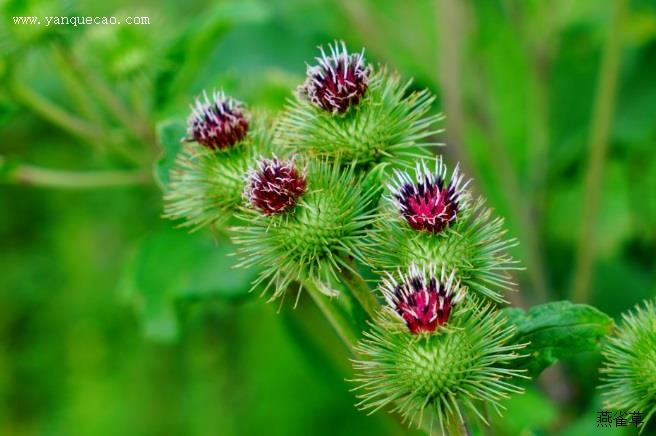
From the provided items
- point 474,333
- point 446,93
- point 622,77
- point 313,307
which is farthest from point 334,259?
point 622,77

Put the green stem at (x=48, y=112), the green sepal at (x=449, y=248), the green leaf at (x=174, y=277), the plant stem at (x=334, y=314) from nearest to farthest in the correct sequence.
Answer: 1. the green sepal at (x=449, y=248)
2. the plant stem at (x=334, y=314)
3. the green leaf at (x=174, y=277)
4. the green stem at (x=48, y=112)

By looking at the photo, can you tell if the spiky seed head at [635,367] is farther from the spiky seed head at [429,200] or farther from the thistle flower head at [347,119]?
the thistle flower head at [347,119]

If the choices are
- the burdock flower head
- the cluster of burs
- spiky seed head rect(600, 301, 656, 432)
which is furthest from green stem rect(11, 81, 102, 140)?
spiky seed head rect(600, 301, 656, 432)

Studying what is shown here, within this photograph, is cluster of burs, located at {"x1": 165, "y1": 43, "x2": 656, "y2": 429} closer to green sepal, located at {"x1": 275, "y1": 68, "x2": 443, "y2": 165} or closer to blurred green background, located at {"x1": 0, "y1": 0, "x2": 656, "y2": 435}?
green sepal, located at {"x1": 275, "y1": 68, "x2": 443, "y2": 165}

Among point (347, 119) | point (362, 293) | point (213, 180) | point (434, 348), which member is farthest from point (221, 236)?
point (434, 348)

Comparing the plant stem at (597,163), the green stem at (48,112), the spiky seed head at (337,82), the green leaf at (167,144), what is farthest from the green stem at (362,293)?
the green stem at (48,112)

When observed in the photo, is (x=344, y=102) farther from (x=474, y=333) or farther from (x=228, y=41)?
(x=228, y=41)
